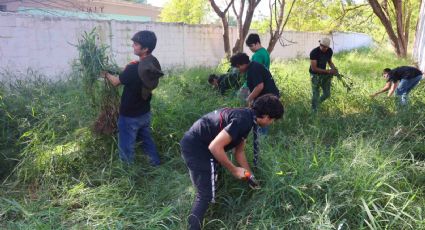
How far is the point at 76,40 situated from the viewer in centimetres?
746

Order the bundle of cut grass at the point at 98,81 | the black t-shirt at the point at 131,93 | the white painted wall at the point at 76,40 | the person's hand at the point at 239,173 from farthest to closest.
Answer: the white painted wall at the point at 76,40, the bundle of cut grass at the point at 98,81, the black t-shirt at the point at 131,93, the person's hand at the point at 239,173

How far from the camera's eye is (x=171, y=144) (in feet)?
13.4

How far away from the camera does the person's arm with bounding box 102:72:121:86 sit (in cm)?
345

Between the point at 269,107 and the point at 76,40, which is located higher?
the point at 76,40

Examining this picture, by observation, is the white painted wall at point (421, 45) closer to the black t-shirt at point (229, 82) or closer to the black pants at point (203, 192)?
the black t-shirt at point (229, 82)

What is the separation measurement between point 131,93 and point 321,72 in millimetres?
3362

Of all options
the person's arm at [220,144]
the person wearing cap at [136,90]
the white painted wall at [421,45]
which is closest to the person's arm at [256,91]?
the person wearing cap at [136,90]

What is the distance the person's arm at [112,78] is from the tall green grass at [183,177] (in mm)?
689

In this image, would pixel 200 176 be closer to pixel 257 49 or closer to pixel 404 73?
pixel 257 49

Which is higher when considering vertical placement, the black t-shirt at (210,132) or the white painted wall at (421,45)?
the white painted wall at (421,45)

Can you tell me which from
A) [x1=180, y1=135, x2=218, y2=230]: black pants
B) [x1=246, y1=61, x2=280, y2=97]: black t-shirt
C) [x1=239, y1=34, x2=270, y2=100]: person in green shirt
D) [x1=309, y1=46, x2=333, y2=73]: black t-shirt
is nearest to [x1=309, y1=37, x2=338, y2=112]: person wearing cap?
[x1=309, y1=46, x2=333, y2=73]: black t-shirt

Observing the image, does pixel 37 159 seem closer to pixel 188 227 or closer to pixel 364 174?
pixel 188 227

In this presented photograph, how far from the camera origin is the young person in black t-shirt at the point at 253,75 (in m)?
4.06

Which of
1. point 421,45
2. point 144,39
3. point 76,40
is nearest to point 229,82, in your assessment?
point 144,39
